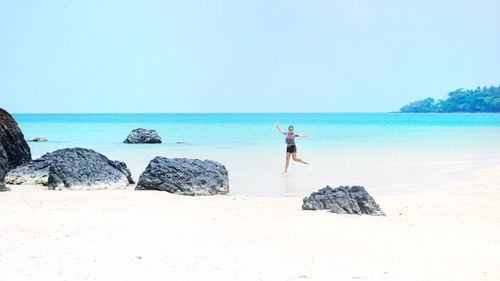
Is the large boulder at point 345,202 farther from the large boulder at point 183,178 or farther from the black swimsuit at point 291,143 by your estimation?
the black swimsuit at point 291,143

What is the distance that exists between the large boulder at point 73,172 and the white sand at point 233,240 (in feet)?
3.81

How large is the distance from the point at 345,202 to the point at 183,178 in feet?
12.1

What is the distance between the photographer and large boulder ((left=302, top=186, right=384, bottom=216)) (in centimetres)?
1059

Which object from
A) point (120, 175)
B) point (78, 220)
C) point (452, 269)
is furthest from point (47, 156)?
point (452, 269)

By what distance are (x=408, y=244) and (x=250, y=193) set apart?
248 inches

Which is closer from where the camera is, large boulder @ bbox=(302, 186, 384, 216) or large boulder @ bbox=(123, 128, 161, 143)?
large boulder @ bbox=(302, 186, 384, 216)

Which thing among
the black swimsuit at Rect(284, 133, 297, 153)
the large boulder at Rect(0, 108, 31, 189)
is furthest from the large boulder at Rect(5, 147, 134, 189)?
the black swimsuit at Rect(284, 133, 297, 153)

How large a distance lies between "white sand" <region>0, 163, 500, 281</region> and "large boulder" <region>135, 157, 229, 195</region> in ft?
2.80

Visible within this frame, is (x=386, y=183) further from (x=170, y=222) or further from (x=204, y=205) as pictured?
(x=170, y=222)

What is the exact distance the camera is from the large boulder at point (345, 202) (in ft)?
34.7

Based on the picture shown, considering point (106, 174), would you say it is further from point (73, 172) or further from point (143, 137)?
point (143, 137)

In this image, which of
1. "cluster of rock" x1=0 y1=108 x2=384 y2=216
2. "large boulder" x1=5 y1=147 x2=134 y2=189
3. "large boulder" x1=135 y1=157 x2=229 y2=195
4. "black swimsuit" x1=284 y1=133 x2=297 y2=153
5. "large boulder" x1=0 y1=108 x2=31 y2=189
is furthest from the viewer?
"black swimsuit" x1=284 y1=133 x2=297 y2=153

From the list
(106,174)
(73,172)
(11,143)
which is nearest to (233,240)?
(73,172)

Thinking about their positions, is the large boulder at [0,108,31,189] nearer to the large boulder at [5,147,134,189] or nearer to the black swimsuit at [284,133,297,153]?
the large boulder at [5,147,134,189]
